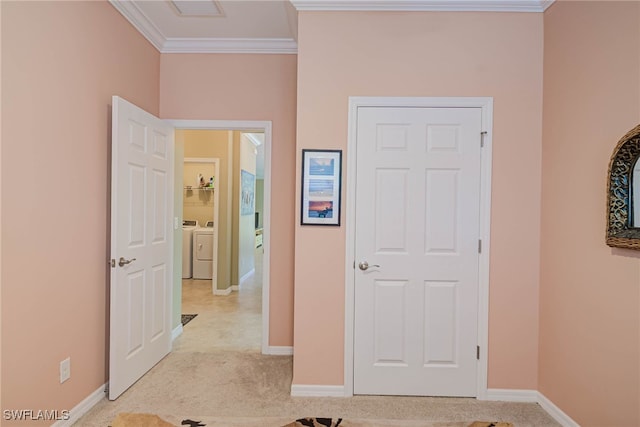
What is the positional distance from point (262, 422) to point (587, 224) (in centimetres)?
224

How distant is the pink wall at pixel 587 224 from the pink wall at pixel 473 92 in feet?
0.33

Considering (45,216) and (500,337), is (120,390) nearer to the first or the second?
(45,216)

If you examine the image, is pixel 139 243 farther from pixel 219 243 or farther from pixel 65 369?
pixel 219 243

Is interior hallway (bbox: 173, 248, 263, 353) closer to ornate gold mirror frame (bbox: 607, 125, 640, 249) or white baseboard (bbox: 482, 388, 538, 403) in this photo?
white baseboard (bbox: 482, 388, 538, 403)

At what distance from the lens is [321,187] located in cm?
255

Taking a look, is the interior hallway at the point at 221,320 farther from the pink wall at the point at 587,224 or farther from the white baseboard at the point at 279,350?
the pink wall at the point at 587,224

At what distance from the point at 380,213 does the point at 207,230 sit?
4.45m

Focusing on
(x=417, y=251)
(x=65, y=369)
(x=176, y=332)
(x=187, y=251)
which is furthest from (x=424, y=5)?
(x=187, y=251)

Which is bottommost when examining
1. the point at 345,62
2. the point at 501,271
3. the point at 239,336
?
the point at 239,336

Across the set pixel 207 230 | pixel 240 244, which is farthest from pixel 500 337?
pixel 207 230

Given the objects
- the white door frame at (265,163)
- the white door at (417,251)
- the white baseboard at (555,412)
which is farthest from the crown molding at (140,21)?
the white baseboard at (555,412)

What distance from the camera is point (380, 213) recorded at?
8.36 ft

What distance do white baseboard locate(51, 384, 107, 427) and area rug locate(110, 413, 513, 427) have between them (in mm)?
232

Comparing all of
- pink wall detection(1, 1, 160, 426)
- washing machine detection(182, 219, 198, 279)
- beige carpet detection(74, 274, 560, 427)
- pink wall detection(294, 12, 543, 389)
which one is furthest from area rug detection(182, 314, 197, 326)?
pink wall detection(294, 12, 543, 389)
